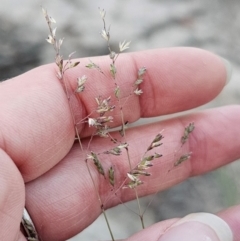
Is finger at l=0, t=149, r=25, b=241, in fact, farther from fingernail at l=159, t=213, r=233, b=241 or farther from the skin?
fingernail at l=159, t=213, r=233, b=241

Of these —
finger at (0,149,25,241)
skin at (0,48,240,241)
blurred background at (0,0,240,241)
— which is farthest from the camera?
blurred background at (0,0,240,241)

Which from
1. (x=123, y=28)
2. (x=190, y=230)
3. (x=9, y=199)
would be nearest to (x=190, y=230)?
(x=190, y=230)

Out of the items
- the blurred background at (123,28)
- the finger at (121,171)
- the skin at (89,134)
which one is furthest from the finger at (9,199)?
the blurred background at (123,28)

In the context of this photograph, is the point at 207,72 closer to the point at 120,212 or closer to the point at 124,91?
the point at 124,91

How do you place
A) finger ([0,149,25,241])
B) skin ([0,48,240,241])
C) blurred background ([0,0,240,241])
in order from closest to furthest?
finger ([0,149,25,241]) < skin ([0,48,240,241]) < blurred background ([0,0,240,241])

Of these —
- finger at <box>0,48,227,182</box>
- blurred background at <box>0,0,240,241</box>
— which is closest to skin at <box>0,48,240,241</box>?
finger at <box>0,48,227,182</box>

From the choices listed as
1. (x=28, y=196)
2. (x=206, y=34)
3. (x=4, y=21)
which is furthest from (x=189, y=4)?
Answer: (x=28, y=196)

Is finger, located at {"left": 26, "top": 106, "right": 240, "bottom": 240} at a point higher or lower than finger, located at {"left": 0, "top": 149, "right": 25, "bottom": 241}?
lower
